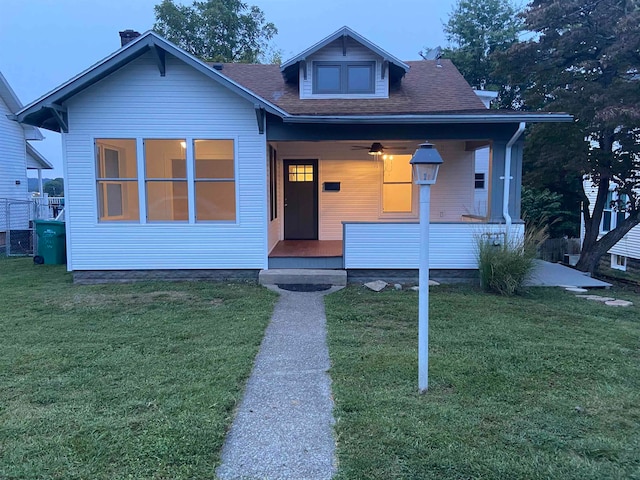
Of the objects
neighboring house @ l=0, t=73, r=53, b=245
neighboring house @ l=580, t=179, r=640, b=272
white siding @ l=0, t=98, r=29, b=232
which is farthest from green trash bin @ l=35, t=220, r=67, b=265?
neighboring house @ l=580, t=179, r=640, b=272

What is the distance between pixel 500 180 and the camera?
815 cm

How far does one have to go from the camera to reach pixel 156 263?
8305 mm

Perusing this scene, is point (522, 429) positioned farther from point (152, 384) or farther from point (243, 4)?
point (243, 4)

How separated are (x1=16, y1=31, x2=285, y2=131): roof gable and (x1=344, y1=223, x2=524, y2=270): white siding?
2.66 meters

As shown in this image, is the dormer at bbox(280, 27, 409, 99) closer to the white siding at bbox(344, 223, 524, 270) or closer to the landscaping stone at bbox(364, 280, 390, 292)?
the white siding at bbox(344, 223, 524, 270)

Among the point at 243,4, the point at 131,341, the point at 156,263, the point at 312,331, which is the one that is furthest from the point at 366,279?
the point at 243,4

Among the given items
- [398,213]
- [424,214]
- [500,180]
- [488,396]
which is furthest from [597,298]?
[424,214]

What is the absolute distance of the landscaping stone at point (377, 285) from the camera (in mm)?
7727

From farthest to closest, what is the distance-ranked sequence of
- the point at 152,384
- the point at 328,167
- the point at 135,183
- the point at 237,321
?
the point at 328,167
the point at 135,183
the point at 237,321
the point at 152,384

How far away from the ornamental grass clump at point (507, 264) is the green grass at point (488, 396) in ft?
3.98

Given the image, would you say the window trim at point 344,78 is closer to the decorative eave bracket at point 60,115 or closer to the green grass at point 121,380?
the decorative eave bracket at point 60,115

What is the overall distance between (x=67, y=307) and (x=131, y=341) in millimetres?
2246

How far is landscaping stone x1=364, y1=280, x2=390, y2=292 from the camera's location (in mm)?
7727

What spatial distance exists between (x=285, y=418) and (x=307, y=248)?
6.34 m
